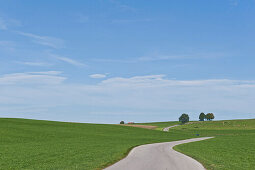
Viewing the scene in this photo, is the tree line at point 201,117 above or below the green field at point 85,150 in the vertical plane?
above

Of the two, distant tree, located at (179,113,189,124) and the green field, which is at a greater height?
distant tree, located at (179,113,189,124)

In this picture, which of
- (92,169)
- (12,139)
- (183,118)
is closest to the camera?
(92,169)

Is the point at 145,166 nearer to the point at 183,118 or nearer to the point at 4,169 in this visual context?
the point at 4,169

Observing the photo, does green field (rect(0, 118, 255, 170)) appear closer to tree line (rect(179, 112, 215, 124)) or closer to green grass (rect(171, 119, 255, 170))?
green grass (rect(171, 119, 255, 170))

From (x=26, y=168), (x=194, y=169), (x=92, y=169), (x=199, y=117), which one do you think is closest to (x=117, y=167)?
(x=92, y=169)

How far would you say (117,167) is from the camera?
19250 millimetres

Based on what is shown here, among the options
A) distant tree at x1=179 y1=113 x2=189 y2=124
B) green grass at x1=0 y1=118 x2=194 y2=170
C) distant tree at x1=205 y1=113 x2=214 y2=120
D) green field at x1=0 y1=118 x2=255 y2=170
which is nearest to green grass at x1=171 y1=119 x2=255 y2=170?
green field at x1=0 y1=118 x2=255 y2=170

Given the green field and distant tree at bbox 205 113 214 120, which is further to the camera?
distant tree at bbox 205 113 214 120

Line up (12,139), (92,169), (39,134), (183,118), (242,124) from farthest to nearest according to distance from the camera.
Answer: (183,118)
(242,124)
(39,134)
(12,139)
(92,169)

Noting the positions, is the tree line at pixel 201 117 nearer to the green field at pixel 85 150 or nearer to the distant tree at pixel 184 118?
the distant tree at pixel 184 118

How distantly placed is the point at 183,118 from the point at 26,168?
167 metres

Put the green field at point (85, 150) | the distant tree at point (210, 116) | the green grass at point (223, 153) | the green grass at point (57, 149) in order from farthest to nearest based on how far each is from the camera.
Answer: the distant tree at point (210, 116)
the green grass at point (223, 153)
the green field at point (85, 150)
the green grass at point (57, 149)

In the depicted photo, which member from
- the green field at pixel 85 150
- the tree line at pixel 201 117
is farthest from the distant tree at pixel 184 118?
the green field at pixel 85 150

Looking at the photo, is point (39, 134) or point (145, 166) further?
point (39, 134)
